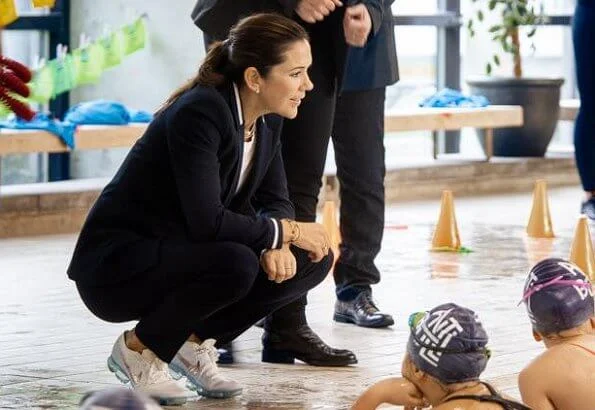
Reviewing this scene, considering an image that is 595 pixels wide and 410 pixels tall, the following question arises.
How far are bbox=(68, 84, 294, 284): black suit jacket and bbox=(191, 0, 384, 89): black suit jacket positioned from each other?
2.26 ft

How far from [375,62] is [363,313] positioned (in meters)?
0.83

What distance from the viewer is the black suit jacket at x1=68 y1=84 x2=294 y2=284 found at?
380 centimetres

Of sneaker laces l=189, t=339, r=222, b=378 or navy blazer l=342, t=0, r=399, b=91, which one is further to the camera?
navy blazer l=342, t=0, r=399, b=91

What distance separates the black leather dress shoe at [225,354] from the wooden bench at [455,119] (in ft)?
16.1

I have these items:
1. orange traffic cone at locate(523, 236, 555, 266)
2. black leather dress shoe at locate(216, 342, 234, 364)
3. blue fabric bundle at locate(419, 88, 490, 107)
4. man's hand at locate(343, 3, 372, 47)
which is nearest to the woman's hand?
black leather dress shoe at locate(216, 342, 234, 364)

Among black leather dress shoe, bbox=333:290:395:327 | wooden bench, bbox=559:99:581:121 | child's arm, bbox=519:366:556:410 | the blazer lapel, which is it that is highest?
the blazer lapel

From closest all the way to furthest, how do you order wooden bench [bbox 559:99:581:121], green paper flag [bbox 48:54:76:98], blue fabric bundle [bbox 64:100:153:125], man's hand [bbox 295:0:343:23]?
man's hand [bbox 295:0:343:23] < blue fabric bundle [bbox 64:100:153:125] < green paper flag [bbox 48:54:76:98] < wooden bench [bbox 559:99:581:121]

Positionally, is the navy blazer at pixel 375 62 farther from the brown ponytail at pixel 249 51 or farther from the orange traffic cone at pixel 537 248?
the orange traffic cone at pixel 537 248

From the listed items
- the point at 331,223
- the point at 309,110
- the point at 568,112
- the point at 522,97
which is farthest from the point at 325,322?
the point at 568,112

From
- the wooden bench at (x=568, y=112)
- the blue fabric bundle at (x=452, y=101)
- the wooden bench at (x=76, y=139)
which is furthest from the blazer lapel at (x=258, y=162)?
the wooden bench at (x=568, y=112)

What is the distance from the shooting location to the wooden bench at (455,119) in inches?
373

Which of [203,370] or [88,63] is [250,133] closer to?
[203,370]

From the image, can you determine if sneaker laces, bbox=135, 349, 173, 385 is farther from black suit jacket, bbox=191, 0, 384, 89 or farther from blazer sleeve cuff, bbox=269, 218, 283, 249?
black suit jacket, bbox=191, 0, 384, 89

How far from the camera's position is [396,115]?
9453 mm
